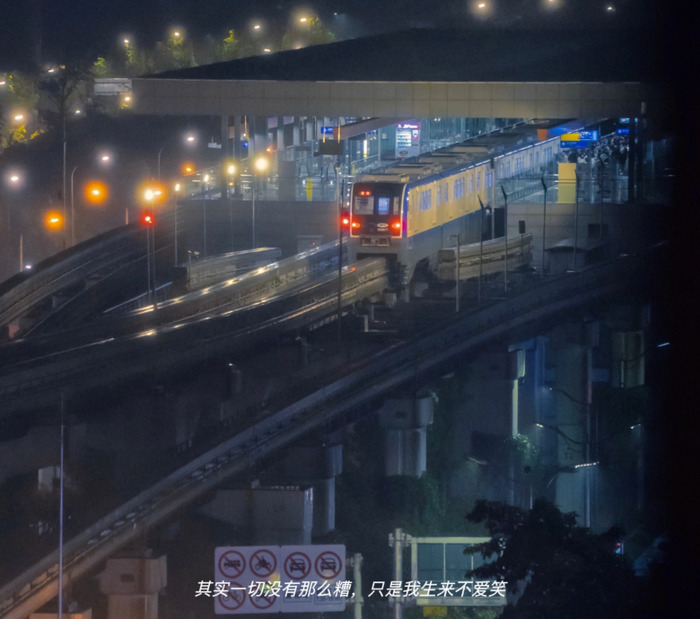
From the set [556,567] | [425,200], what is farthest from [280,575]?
[425,200]

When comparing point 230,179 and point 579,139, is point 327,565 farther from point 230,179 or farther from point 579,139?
point 579,139

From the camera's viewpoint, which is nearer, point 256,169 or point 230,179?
point 230,179

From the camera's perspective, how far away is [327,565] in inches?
601

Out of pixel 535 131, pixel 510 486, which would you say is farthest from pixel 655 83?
pixel 510 486

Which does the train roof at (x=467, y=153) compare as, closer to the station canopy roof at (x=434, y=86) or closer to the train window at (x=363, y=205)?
the train window at (x=363, y=205)

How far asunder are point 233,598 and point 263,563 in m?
0.51

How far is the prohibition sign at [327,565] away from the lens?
15.2 m

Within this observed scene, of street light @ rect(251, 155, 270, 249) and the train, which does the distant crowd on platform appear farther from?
street light @ rect(251, 155, 270, 249)

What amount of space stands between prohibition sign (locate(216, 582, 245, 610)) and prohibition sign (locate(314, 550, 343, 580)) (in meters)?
0.90

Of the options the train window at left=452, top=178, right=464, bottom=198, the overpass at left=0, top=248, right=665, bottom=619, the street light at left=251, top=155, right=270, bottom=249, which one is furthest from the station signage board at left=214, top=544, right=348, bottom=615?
the street light at left=251, top=155, right=270, bottom=249

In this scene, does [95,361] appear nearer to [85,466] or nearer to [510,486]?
[85,466]

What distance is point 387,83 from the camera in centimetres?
4144

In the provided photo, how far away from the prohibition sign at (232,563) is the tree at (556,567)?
311 centimetres

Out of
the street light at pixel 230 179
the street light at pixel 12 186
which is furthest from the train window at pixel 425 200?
the street light at pixel 12 186
